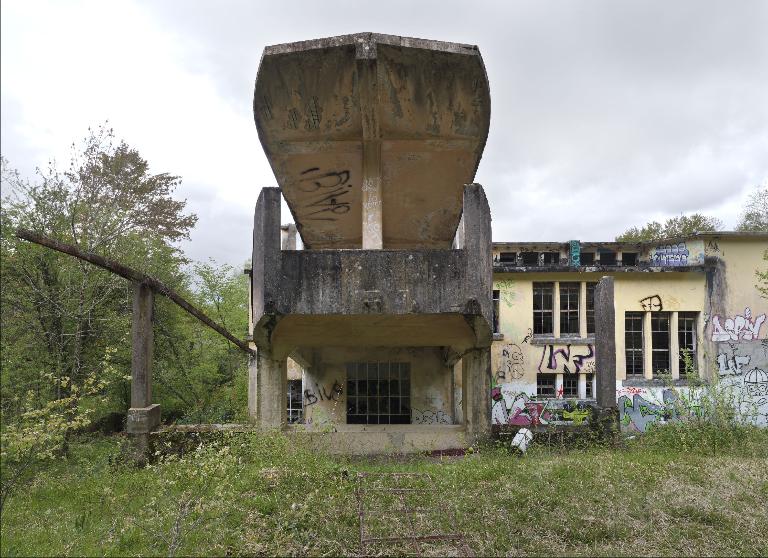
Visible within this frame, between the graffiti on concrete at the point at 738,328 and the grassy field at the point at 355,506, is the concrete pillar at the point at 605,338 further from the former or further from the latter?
the graffiti on concrete at the point at 738,328

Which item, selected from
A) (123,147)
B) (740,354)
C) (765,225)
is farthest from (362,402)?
(765,225)

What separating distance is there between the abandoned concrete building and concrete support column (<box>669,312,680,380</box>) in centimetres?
5

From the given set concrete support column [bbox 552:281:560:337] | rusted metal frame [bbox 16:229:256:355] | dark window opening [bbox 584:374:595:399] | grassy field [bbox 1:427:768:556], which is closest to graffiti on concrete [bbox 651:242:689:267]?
concrete support column [bbox 552:281:560:337]

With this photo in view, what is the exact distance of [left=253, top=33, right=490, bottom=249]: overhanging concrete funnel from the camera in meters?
8.03

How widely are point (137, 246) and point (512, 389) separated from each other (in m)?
13.0

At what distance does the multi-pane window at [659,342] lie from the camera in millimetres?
16891

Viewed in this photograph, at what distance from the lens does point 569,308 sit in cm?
1725

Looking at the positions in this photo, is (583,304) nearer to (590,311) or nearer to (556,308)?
(590,311)

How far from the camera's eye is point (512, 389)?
16781 millimetres

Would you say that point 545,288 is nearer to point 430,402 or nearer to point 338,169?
point 430,402

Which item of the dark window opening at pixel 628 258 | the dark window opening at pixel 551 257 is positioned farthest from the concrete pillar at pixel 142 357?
the dark window opening at pixel 628 258

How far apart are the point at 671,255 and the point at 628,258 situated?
1.84m

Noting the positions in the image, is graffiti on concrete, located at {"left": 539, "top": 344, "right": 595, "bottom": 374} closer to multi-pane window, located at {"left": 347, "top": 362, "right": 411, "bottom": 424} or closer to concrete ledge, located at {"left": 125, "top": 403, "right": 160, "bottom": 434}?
multi-pane window, located at {"left": 347, "top": 362, "right": 411, "bottom": 424}

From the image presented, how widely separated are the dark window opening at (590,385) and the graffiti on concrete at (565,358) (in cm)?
53
